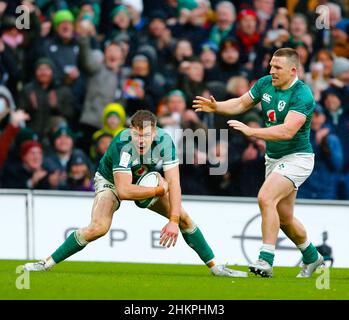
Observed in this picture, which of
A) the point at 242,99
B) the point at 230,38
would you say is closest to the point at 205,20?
the point at 230,38

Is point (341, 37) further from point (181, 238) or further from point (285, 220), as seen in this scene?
point (285, 220)

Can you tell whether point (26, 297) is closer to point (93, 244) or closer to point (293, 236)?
point (293, 236)

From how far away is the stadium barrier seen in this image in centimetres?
1538

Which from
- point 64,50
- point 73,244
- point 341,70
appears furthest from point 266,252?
point 64,50

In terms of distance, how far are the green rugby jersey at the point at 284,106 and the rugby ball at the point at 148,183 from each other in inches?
52.8

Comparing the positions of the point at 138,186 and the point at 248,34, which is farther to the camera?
the point at 248,34

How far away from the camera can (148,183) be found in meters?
11.5

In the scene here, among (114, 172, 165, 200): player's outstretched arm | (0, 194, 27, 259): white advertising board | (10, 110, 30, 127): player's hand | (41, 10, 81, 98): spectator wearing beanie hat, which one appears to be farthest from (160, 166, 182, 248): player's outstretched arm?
(41, 10, 81, 98): spectator wearing beanie hat

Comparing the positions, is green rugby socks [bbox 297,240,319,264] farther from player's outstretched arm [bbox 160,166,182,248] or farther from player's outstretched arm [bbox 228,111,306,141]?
player's outstretched arm [bbox 160,166,182,248]

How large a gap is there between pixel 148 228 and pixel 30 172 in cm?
232

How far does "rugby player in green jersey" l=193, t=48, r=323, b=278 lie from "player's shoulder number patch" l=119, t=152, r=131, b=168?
1.06 meters

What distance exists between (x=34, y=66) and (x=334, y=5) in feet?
16.4

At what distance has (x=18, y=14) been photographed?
17.7 m

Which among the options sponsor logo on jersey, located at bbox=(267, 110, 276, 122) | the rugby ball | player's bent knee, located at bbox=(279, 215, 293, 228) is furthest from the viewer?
player's bent knee, located at bbox=(279, 215, 293, 228)
